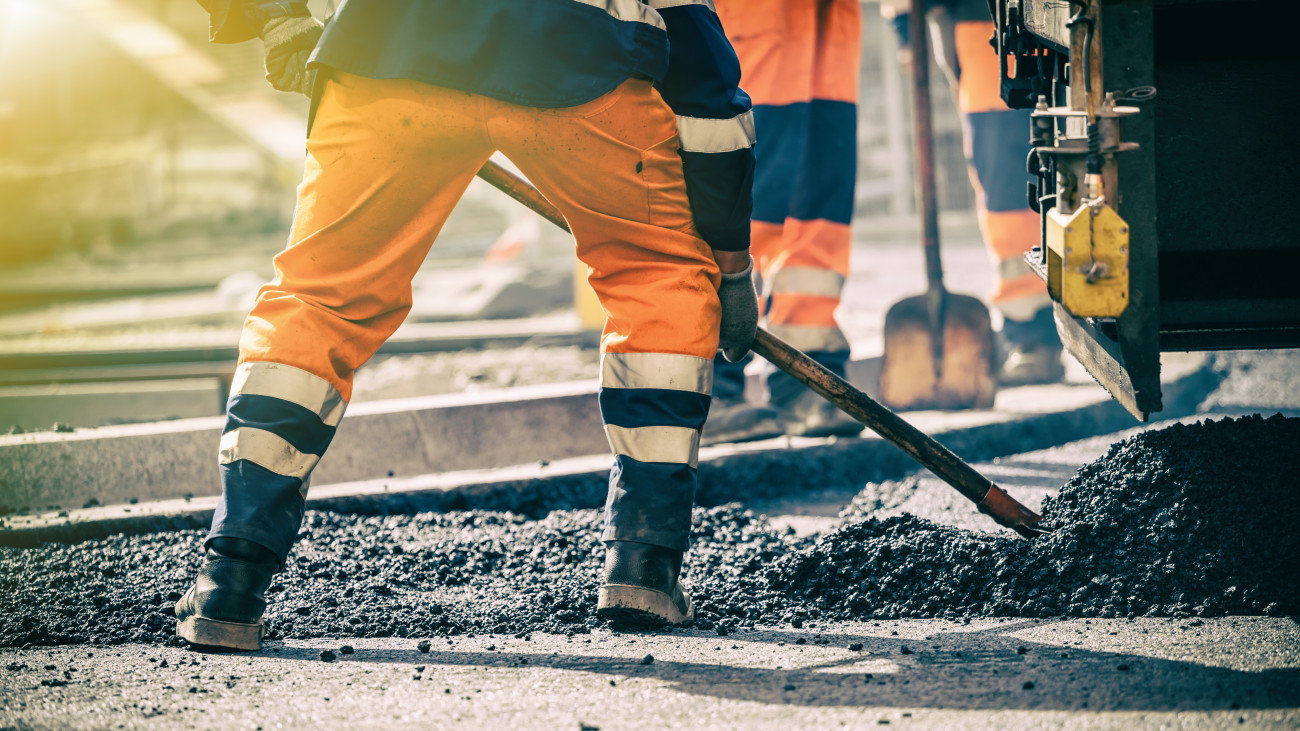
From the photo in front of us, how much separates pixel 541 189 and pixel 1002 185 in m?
2.63

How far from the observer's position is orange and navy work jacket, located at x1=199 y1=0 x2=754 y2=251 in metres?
1.87

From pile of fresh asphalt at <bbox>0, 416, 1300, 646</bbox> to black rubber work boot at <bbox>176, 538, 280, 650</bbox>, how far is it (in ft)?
0.49

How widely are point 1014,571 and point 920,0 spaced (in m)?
2.77

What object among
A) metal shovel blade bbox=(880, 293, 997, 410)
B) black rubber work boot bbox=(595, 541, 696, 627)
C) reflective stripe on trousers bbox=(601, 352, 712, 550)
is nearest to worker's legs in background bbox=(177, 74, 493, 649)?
reflective stripe on trousers bbox=(601, 352, 712, 550)

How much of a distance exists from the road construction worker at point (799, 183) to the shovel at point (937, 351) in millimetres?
556

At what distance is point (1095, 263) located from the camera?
5.65 ft

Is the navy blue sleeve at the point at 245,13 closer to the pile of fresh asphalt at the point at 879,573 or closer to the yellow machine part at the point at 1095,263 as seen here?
the pile of fresh asphalt at the point at 879,573

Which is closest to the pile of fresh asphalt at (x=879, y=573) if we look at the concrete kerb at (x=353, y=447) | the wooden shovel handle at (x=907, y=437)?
the wooden shovel handle at (x=907, y=437)

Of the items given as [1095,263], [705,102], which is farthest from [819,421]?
[1095,263]

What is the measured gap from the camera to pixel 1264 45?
2.13m

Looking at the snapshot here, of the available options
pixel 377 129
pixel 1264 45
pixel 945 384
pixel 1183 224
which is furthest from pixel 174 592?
pixel 945 384

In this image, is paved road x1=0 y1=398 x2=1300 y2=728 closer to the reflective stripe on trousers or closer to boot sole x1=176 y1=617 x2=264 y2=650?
boot sole x1=176 y1=617 x2=264 y2=650

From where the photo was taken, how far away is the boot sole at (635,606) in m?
2.01

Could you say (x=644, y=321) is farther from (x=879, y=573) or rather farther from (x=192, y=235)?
(x=192, y=235)
